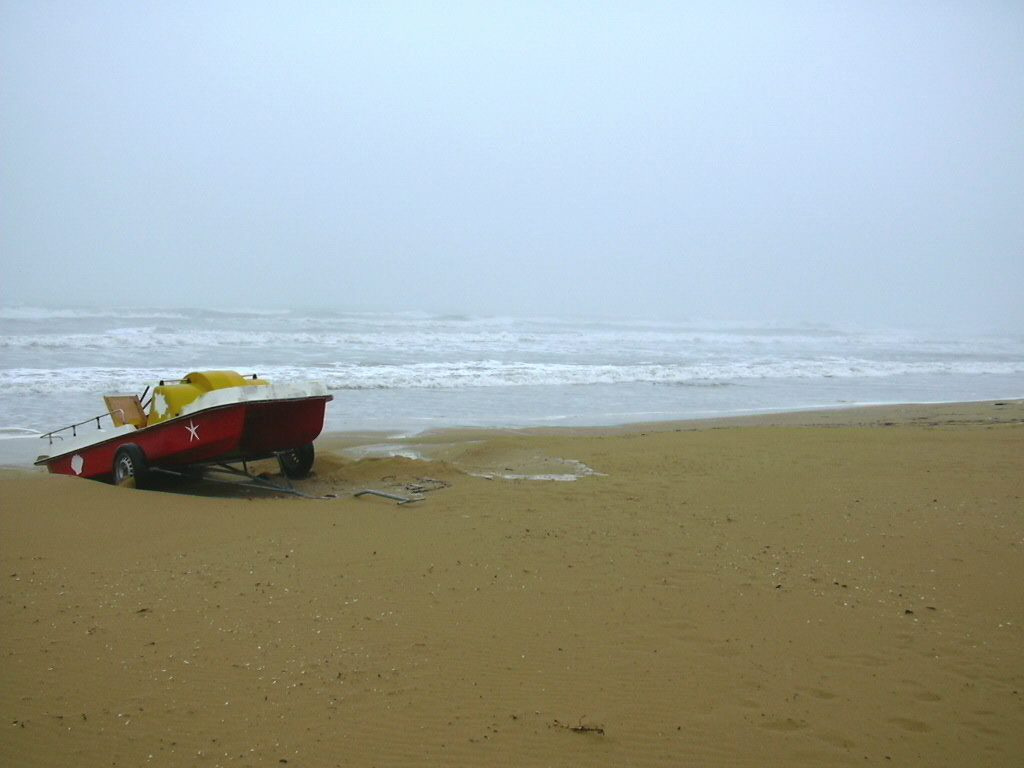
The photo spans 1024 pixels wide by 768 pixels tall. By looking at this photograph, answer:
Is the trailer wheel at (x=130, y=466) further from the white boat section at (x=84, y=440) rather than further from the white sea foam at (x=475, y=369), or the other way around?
the white sea foam at (x=475, y=369)

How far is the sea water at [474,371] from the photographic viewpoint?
1477 cm

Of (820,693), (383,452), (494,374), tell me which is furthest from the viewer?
(494,374)

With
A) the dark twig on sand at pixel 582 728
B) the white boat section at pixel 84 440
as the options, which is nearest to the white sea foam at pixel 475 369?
the white boat section at pixel 84 440

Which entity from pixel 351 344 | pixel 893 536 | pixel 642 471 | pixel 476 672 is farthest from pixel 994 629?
pixel 351 344

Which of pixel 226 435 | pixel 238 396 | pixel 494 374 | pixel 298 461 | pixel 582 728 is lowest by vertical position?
pixel 582 728

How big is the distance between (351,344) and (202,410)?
74.9 feet

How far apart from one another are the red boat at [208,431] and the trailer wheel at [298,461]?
11 millimetres

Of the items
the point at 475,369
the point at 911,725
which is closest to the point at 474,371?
the point at 475,369

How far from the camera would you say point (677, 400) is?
17219 mm

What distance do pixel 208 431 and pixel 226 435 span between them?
0.68 ft

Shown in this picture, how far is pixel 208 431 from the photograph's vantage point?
25.3 feet

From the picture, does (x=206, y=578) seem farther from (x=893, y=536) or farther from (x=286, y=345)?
(x=286, y=345)

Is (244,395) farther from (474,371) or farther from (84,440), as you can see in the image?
(474,371)

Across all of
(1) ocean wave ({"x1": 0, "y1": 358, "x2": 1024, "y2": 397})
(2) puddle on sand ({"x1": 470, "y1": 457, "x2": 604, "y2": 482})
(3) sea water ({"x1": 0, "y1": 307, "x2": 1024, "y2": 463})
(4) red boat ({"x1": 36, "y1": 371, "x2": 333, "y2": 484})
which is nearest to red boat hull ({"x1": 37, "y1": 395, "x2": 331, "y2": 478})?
(4) red boat ({"x1": 36, "y1": 371, "x2": 333, "y2": 484})
